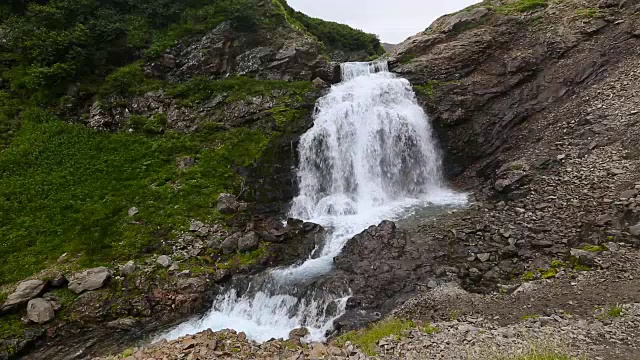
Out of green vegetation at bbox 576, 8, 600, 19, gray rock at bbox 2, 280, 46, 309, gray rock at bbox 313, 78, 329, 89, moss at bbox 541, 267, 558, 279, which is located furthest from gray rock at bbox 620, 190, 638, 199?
Answer: gray rock at bbox 2, 280, 46, 309

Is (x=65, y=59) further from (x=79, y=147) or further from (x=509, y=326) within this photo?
(x=509, y=326)

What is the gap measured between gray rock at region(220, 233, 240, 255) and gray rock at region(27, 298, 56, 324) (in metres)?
5.53

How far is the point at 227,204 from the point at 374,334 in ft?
31.0

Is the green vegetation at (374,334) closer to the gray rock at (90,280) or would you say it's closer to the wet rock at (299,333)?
the wet rock at (299,333)

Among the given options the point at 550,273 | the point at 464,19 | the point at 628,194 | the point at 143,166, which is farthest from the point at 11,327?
the point at 464,19

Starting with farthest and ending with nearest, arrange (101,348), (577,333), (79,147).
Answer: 1. (79,147)
2. (101,348)
3. (577,333)

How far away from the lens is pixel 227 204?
16.1 meters

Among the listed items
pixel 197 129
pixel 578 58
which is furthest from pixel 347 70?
pixel 578 58

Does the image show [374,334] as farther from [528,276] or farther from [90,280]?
[90,280]

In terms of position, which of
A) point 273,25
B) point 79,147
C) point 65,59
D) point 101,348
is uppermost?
point 273,25

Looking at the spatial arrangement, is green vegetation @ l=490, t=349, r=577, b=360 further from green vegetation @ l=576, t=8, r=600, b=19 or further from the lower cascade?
green vegetation @ l=576, t=8, r=600, b=19

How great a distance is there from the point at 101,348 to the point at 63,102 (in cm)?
1436

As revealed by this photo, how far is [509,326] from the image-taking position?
26.7ft

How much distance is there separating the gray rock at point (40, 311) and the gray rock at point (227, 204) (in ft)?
21.7
